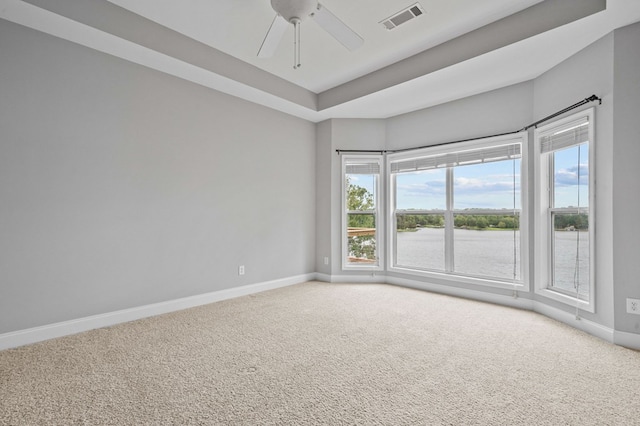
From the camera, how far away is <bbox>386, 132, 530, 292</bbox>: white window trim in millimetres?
3590

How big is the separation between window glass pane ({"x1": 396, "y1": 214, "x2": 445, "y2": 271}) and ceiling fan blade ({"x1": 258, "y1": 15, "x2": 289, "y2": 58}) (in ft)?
10.3

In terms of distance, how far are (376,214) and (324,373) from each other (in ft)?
10.4

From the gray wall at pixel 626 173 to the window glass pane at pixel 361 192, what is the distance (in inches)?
115

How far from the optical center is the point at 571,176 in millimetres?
3174

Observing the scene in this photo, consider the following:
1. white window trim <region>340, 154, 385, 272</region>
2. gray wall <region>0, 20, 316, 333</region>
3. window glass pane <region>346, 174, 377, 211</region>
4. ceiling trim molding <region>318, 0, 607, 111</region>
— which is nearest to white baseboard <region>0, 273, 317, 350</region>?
gray wall <region>0, 20, 316, 333</region>

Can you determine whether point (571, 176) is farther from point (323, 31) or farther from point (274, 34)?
point (274, 34)

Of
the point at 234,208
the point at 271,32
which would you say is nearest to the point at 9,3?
the point at 271,32

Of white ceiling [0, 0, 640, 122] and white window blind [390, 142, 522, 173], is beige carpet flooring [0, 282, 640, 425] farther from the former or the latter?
white ceiling [0, 0, 640, 122]

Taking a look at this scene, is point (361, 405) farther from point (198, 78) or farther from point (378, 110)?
point (378, 110)

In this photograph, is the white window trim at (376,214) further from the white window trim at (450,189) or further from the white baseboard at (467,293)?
the white baseboard at (467,293)

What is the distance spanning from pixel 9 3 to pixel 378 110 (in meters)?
3.94

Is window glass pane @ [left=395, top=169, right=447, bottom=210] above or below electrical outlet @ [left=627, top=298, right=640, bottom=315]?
above

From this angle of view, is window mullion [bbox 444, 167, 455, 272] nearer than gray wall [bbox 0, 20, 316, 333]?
No

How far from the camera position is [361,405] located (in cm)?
174
